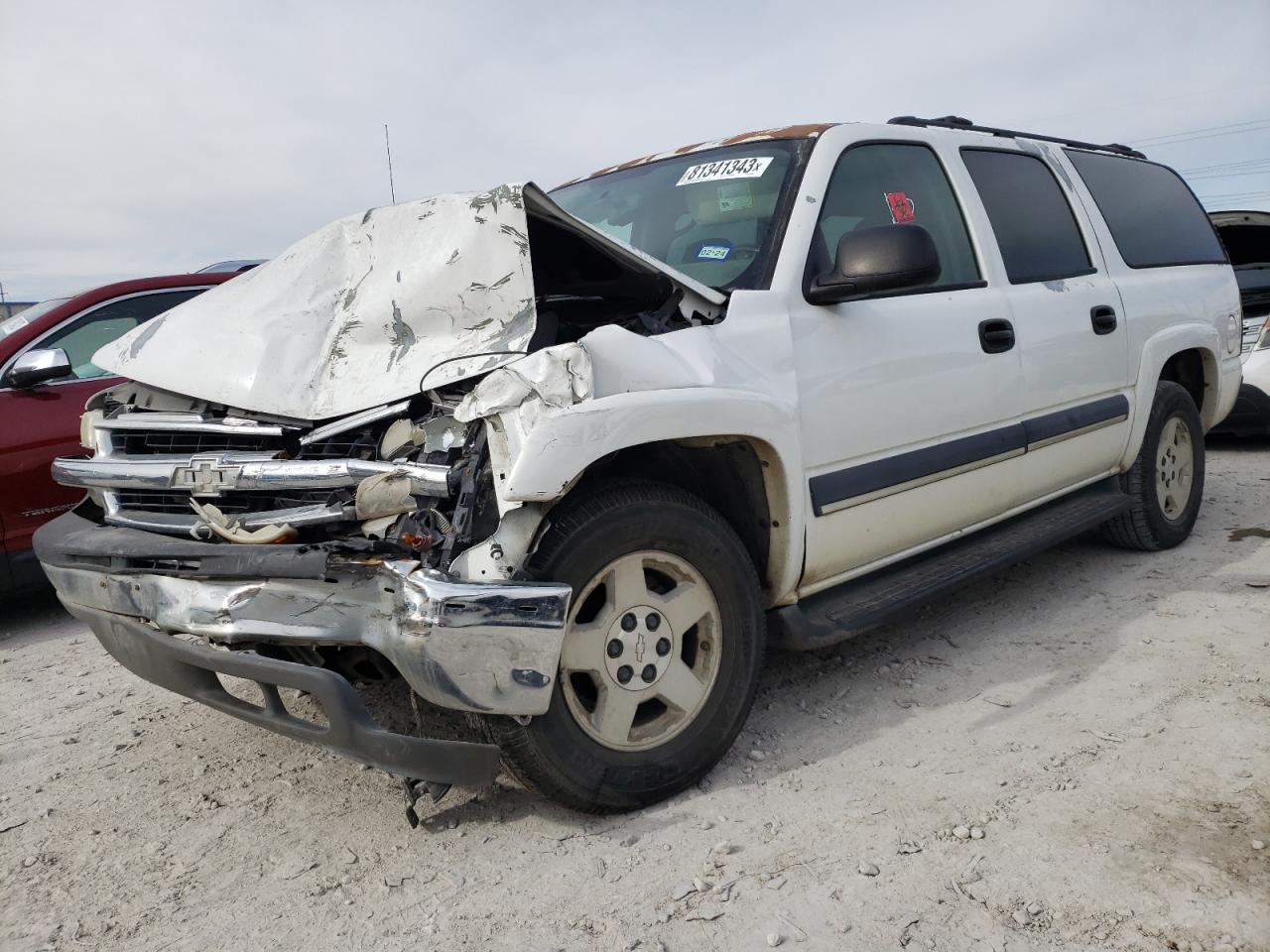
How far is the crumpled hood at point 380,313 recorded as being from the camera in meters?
2.43

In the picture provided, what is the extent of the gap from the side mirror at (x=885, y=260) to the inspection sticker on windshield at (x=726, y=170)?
1.68ft

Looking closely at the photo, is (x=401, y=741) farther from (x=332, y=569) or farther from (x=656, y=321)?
(x=656, y=321)

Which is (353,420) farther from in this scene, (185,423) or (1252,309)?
(1252,309)

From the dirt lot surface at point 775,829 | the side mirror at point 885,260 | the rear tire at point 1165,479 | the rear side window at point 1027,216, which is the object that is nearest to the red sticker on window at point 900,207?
the rear side window at point 1027,216

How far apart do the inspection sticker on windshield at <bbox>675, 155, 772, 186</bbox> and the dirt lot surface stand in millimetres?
1701

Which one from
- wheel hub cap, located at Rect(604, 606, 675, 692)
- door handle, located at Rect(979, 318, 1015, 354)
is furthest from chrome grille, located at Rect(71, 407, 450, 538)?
door handle, located at Rect(979, 318, 1015, 354)

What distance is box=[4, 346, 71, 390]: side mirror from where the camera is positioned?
4117 millimetres

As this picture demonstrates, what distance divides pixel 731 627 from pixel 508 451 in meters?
0.86

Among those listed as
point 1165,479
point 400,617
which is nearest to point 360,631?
point 400,617

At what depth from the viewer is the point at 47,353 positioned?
13.5 ft

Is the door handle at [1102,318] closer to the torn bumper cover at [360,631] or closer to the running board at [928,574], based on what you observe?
the running board at [928,574]

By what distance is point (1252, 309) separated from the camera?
24.5 ft

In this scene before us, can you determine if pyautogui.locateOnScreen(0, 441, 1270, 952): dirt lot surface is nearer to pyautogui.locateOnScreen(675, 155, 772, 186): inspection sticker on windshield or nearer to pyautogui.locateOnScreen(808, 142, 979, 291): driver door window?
pyautogui.locateOnScreen(808, 142, 979, 291): driver door window

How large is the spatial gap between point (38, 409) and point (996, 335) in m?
4.18
